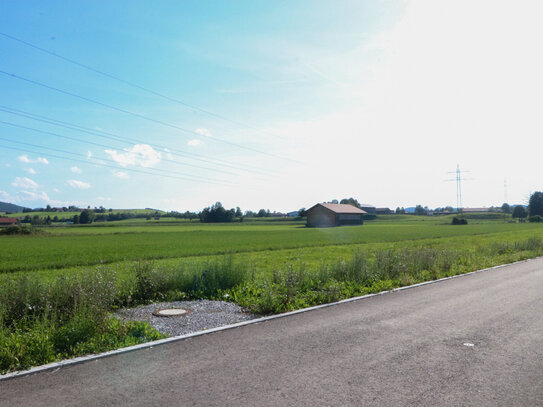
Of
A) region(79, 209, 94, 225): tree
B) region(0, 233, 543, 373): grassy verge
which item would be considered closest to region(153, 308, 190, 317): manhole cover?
region(0, 233, 543, 373): grassy verge

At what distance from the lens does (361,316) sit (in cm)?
880

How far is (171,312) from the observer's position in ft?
30.1

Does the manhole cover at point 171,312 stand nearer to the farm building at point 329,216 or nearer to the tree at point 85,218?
the farm building at point 329,216

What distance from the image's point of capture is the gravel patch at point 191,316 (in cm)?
794

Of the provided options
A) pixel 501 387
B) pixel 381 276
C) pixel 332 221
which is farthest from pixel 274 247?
pixel 332 221

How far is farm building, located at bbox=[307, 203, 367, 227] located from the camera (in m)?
92.5

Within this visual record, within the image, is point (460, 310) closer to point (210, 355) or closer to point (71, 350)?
point (210, 355)

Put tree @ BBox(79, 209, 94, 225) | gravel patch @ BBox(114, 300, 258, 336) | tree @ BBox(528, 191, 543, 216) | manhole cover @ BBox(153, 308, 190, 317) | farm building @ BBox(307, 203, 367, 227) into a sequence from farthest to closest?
1. tree @ BBox(528, 191, 543, 216)
2. tree @ BBox(79, 209, 94, 225)
3. farm building @ BBox(307, 203, 367, 227)
4. manhole cover @ BBox(153, 308, 190, 317)
5. gravel patch @ BBox(114, 300, 258, 336)

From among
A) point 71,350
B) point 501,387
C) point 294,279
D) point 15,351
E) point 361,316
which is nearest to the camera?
point 501,387

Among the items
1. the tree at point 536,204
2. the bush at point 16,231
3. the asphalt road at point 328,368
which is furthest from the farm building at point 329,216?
the tree at point 536,204

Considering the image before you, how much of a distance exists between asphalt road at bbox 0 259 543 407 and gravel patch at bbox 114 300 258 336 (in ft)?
2.35

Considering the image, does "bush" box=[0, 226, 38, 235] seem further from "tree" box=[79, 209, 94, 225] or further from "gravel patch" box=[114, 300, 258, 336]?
"tree" box=[79, 209, 94, 225]

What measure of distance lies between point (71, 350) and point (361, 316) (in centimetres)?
565

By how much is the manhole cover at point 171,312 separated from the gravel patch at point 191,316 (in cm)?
9
